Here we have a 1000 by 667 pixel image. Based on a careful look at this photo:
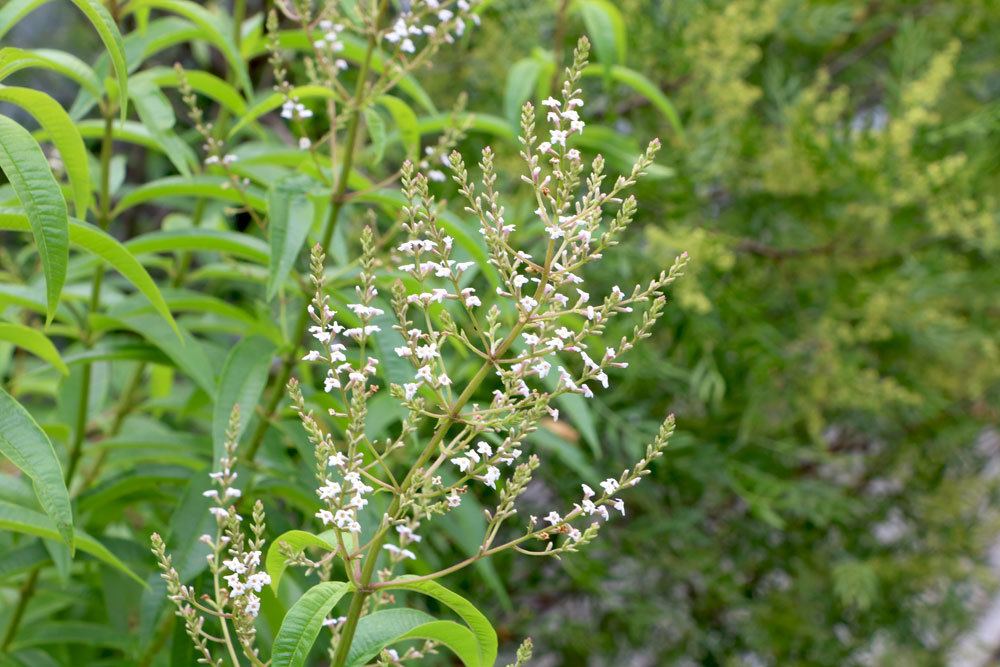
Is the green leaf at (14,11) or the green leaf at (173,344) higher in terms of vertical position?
the green leaf at (14,11)

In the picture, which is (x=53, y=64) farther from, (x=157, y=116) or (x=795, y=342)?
(x=795, y=342)

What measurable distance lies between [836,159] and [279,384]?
1015 millimetres

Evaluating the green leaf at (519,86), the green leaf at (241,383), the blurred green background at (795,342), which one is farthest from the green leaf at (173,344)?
the blurred green background at (795,342)

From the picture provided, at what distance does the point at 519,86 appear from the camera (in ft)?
3.61

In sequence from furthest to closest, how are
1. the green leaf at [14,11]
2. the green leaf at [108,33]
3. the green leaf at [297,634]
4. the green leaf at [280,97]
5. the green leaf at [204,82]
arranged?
the green leaf at [204,82] < the green leaf at [280,97] < the green leaf at [14,11] < the green leaf at [108,33] < the green leaf at [297,634]

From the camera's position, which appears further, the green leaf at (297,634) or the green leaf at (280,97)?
the green leaf at (280,97)

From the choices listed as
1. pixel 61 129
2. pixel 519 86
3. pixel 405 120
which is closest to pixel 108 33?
pixel 61 129

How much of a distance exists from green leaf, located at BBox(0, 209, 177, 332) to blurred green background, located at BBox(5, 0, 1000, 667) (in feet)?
2.09

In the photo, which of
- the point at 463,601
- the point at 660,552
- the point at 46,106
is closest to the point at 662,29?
the point at 660,552

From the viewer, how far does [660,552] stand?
5.82 feet

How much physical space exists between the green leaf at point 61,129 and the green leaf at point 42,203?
72 millimetres

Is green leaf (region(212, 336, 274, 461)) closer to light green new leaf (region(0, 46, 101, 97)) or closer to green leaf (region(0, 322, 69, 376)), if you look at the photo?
green leaf (region(0, 322, 69, 376))

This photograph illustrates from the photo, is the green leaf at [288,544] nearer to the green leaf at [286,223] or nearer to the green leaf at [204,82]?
the green leaf at [286,223]

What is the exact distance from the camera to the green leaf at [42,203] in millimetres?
604
